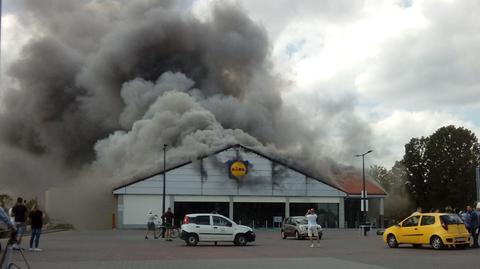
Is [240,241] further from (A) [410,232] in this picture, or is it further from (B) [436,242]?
(B) [436,242]

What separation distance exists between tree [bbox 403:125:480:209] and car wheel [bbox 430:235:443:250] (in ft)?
162

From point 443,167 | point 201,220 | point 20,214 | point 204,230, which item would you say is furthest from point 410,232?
point 443,167

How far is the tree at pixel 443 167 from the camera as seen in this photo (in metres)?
66.2

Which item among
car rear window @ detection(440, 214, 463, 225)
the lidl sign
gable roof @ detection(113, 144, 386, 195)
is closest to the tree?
gable roof @ detection(113, 144, 386, 195)

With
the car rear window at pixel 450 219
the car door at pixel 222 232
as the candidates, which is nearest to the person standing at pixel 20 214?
the car door at pixel 222 232

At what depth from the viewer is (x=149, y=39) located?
2517 inches

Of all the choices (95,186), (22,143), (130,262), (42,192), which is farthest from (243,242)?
(22,143)

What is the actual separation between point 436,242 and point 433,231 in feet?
1.28

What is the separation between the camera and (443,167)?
68625 millimetres

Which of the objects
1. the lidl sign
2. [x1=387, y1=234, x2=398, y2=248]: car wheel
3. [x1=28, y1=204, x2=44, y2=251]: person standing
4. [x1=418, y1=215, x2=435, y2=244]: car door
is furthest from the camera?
the lidl sign

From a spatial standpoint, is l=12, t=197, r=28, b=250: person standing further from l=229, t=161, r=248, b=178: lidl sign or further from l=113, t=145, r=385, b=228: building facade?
l=229, t=161, r=248, b=178: lidl sign

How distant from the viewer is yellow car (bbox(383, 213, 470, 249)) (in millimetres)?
19703

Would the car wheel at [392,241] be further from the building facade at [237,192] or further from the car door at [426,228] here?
the building facade at [237,192]

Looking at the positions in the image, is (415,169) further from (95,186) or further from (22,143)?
(22,143)
